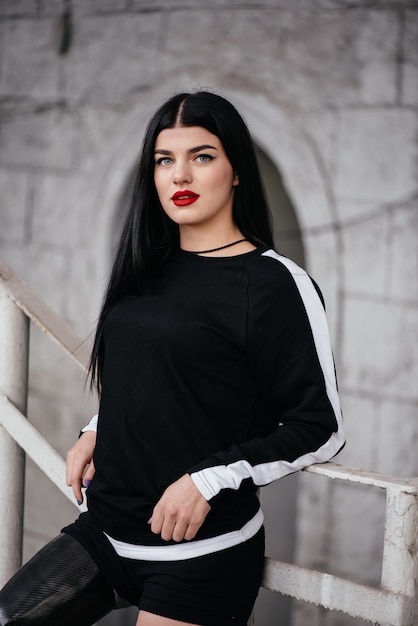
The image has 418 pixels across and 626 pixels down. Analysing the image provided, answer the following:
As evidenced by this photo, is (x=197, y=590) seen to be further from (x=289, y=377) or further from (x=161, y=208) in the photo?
(x=161, y=208)

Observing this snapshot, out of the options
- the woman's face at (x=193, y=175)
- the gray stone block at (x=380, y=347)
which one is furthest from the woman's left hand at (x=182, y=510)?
the gray stone block at (x=380, y=347)

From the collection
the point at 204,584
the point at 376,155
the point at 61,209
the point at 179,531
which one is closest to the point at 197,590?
the point at 204,584

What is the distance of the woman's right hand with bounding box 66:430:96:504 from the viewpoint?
1619 millimetres

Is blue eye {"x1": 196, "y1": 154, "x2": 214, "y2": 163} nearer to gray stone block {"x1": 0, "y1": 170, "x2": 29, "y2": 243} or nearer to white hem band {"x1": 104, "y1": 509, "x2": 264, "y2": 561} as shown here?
white hem band {"x1": 104, "y1": 509, "x2": 264, "y2": 561}

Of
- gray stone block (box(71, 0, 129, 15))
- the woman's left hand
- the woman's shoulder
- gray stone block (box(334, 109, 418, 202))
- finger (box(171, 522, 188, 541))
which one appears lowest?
gray stone block (box(334, 109, 418, 202))

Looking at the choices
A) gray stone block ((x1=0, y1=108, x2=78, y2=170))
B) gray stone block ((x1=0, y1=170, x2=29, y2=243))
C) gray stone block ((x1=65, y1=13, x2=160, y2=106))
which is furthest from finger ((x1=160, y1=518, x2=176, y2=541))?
gray stone block ((x1=0, y1=170, x2=29, y2=243))

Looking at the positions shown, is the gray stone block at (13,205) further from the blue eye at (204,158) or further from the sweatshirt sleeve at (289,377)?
the sweatshirt sleeve at (289,377)

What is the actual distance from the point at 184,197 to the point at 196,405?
14.5 inches

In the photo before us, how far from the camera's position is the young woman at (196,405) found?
1.39m

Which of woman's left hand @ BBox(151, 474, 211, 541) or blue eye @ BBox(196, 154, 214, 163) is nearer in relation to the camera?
woman's left hand @ BBox(151, 474, 211, 541)

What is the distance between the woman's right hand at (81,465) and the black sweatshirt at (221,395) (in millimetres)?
124

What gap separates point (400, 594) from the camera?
1.42 meters

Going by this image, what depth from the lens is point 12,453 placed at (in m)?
1.91

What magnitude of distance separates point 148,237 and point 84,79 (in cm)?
239
